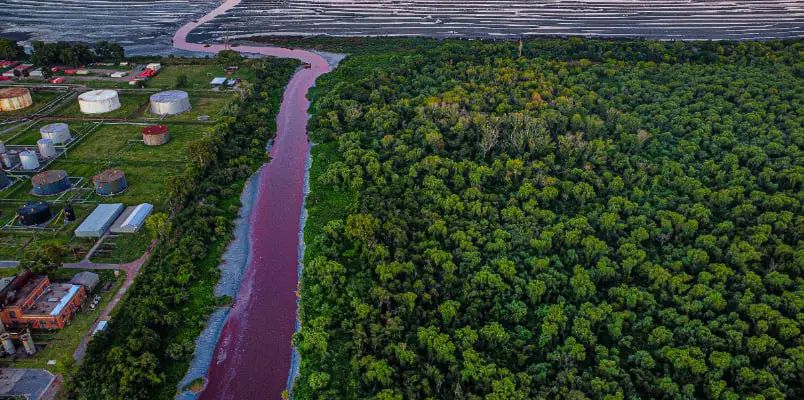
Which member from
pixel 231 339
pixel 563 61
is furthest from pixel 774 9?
pixel 231 339

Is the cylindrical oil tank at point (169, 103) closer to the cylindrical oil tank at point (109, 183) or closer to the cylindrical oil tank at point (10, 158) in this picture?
the cylindrical oil tank at point (10, 158)

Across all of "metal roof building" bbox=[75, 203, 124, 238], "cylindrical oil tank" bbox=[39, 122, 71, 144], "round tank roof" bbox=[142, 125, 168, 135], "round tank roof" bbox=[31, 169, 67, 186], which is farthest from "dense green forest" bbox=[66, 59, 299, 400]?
"cylindrical oil tank" bbox=[39, 122, 71, 144]

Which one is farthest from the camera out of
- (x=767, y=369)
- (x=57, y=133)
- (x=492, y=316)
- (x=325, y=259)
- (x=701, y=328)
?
(x=57, y=133)

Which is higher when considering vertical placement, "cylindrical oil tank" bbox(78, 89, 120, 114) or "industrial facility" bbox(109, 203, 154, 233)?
"cylindrical oil tank" bbox(78, 89, 120, 114)

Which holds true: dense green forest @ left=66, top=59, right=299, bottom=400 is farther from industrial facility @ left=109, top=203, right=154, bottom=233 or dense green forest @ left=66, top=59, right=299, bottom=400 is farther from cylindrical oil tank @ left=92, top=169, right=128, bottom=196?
cylindrical oil tank @ left=92, top=169, right=128, bottom=196

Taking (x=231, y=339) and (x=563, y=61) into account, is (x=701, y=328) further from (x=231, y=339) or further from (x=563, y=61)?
(x=563, y=61)

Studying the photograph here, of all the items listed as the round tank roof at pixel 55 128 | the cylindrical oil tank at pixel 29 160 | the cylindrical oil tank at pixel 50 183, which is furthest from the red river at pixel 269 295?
the round tank roof at pixel 55 128
